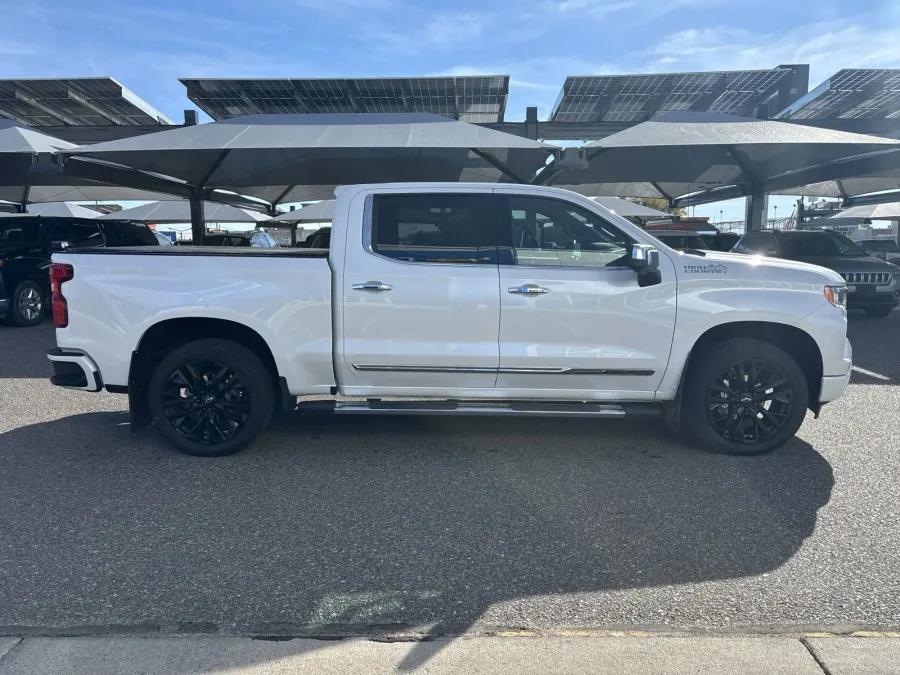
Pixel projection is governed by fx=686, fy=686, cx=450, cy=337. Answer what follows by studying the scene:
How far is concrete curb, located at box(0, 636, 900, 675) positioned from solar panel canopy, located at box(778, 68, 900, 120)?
1560 centimetres

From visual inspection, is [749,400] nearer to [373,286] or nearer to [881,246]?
[373,286]

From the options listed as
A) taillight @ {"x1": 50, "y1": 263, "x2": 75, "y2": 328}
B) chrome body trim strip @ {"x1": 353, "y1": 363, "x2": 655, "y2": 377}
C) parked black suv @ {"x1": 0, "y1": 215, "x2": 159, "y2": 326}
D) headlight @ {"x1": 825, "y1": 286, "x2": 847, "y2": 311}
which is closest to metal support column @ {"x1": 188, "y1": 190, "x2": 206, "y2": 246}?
parked black suv @ {"x1": 0, "y1": 215, "x2": 159, "y2": 326}

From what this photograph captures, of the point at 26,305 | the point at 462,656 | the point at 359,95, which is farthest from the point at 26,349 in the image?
the point at 359,95

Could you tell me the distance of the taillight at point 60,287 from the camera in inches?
193

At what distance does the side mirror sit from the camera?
15.2 ft

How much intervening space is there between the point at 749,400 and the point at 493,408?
1900 mm

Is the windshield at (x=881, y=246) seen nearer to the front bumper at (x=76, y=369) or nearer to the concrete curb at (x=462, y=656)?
the concrete curb at (x=462, y=656)

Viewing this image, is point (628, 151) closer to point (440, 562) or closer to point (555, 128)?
point (555, 128)

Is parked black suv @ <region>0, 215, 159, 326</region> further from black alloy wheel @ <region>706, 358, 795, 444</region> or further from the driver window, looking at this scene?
black alloy wheel @ <region>706, 358, 795, 444</region>

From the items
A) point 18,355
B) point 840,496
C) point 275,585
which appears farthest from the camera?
point 18,355

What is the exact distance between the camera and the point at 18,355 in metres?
9.38

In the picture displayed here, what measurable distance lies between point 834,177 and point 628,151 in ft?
16.1

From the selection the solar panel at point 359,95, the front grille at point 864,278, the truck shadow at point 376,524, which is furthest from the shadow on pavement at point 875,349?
the solar panel at point 359,95

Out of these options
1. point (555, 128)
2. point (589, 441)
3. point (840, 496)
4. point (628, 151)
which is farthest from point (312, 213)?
point (840, 496)
